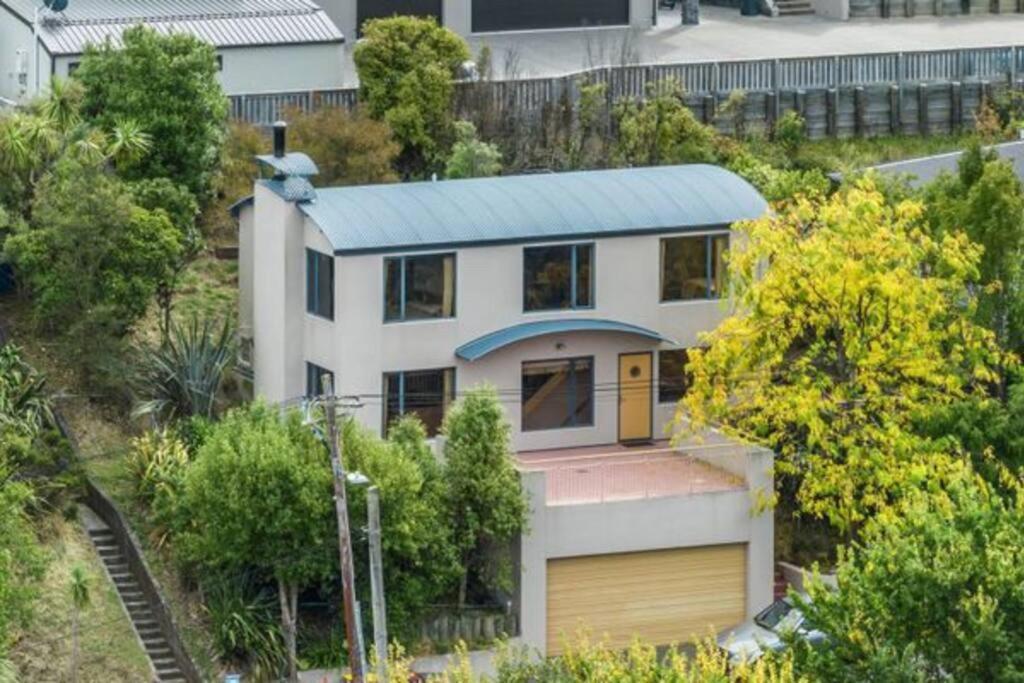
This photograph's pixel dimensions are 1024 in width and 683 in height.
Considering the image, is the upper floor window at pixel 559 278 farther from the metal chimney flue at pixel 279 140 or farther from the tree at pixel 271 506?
the tree at pixel 271 506

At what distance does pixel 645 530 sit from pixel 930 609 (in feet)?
46.5

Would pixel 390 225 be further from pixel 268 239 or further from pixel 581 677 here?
pixel 581 677

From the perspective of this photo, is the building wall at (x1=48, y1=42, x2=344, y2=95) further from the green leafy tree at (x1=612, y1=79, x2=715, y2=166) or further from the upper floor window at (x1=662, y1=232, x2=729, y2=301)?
the upper floor window at (x1=662, y1=232, x2=729, y2=301)

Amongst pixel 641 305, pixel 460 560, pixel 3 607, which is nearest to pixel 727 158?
pixel 641 305

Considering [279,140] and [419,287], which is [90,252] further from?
[419,287]

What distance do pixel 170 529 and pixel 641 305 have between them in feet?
37.2

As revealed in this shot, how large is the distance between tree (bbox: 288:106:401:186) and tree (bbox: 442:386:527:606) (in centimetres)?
1280

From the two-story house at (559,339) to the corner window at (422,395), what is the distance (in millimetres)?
28

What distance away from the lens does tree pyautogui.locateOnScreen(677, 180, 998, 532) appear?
2862 inches

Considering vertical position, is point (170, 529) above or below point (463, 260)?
below

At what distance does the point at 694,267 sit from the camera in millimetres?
77562

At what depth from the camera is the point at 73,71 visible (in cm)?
8369

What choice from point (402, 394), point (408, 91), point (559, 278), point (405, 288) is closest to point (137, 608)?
point (402, 394)

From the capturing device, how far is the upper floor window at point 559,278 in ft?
249
